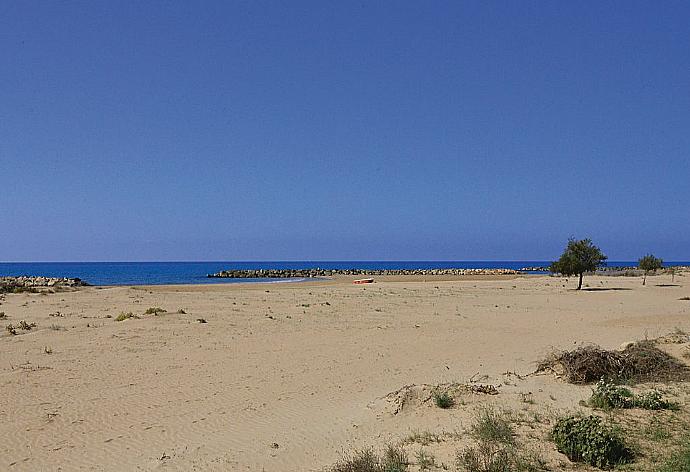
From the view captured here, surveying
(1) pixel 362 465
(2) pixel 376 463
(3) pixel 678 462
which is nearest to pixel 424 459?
(2) pixel 376 463

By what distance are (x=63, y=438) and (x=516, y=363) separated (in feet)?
38.4

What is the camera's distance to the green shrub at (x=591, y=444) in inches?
297

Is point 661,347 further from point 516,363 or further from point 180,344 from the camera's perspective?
point 180,344

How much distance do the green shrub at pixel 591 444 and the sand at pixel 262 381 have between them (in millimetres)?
222

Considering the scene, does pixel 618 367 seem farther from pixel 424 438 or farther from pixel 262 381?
pixel 262 381

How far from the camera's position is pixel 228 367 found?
16.0 m

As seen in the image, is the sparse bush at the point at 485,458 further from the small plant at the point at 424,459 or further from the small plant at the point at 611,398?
the small plant at the point at 611,398

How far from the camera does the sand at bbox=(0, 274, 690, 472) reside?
927 cm

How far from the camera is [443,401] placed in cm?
1066

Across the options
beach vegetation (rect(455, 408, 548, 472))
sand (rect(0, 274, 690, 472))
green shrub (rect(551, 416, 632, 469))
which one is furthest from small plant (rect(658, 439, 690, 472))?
beach vegetation (rect(455, 408, 548, 472))

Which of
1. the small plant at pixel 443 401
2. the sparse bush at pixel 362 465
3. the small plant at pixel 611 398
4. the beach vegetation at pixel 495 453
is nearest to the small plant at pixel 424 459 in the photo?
the beach vegetation at pixel 495 453

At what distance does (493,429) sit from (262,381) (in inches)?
287

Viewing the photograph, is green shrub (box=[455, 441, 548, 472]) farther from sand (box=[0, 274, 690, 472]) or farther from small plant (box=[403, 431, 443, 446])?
small plant (box=[403, 431, 443, 446])

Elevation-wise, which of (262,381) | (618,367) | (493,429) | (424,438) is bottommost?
(262,381)
